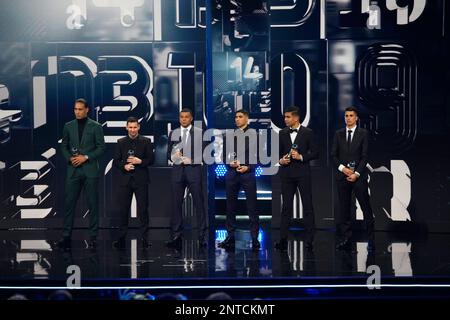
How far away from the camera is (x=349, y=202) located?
8258 mm

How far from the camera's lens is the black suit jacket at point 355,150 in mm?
8148

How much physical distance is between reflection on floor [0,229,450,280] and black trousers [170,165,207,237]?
0.26 m

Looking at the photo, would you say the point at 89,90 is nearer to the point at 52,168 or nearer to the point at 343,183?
the point at 52,168

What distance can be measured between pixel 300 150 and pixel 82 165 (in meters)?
2.31

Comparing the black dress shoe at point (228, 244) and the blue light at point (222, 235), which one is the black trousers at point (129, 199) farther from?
the blue light at point (222, 235)

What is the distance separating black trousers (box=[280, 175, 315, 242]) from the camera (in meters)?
8.19

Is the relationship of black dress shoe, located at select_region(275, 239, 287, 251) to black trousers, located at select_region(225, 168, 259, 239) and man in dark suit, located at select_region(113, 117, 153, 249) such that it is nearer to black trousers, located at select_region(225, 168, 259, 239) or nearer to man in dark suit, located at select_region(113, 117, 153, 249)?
black trousers, located at select_region(225, 168, 259, 239)

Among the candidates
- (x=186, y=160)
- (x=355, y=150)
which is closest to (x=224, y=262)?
(x=186, y=160)

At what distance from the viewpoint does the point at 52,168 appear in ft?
32.8

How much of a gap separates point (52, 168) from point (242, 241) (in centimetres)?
275

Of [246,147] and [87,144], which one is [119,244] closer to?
[87,144]

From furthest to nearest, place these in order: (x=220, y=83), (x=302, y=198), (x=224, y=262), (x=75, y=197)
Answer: (x=220, y=83)
(x=75, y=197)
(x=302, y=198)
(x=224, y=262)
